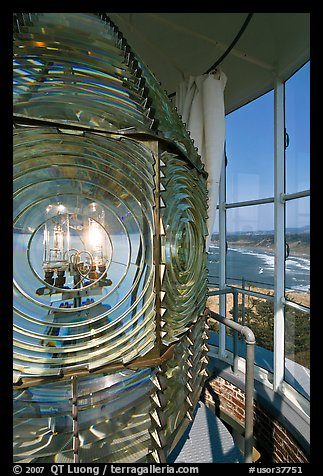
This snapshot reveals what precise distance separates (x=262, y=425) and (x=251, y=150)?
2030mm

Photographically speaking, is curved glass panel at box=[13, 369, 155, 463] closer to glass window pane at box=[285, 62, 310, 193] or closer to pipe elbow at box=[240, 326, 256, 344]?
pipe elbow at box=[240, 326, 256, 344]

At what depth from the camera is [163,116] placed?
0.65 m

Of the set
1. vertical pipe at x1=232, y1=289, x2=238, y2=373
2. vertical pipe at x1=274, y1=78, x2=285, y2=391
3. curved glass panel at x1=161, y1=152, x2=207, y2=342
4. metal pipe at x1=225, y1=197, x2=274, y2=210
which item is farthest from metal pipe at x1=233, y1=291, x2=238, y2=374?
curved glass panel at x1=161, y1=152, x2=207, y2=342

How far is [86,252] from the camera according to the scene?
19.4 inches

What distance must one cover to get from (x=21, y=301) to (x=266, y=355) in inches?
76.8

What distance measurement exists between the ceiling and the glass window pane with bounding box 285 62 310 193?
0.09 metres

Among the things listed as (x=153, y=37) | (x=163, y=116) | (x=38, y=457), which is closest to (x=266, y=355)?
(x=38, y=457)

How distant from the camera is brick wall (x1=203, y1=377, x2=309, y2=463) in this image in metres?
1.24

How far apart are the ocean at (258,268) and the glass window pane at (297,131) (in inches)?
20.4

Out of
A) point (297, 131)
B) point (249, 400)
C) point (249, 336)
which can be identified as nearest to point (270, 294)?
point (249, 336)

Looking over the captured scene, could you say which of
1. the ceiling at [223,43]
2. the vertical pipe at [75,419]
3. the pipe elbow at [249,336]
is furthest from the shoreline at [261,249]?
the vertical pipe at [75,419]
